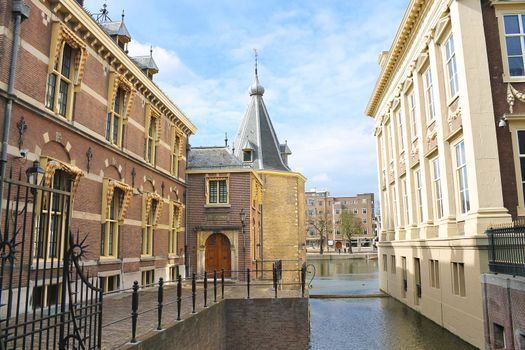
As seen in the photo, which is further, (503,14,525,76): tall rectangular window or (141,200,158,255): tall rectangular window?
(141,200,158,255): tall rectangular window

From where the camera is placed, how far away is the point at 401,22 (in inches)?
704

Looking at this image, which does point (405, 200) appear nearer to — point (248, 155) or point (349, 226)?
point (248, 155)

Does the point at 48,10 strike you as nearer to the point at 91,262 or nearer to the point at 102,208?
the point at 102,208

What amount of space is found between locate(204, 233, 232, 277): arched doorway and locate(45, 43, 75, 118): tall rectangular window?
11.8m

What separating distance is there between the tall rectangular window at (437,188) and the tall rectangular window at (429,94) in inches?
70.8

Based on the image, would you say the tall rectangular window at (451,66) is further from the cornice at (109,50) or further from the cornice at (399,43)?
the cornice at (109,50)

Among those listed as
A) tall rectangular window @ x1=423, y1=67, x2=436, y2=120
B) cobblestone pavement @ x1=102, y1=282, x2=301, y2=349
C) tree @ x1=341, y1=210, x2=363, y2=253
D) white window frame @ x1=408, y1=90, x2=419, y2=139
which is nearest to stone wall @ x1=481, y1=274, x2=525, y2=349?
cobblestone pavement @ x1=102, y1=282, x2=301, y2=349

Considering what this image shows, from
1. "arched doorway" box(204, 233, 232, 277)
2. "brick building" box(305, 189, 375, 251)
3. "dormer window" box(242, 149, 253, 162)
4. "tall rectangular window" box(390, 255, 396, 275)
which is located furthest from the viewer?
"brick building" box(305, 189, 375, 251)

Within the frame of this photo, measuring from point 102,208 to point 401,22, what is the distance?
45.3 ft

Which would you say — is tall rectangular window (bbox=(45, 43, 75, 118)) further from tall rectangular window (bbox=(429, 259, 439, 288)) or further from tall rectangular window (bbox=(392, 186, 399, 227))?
tall rectangular window (bbox=(392, 186, 399, 227))

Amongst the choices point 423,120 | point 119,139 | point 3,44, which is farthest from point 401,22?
point 3,44

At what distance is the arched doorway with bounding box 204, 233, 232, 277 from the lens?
2203 cm

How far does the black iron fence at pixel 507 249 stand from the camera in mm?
9398

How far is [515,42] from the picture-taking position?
1288cm
